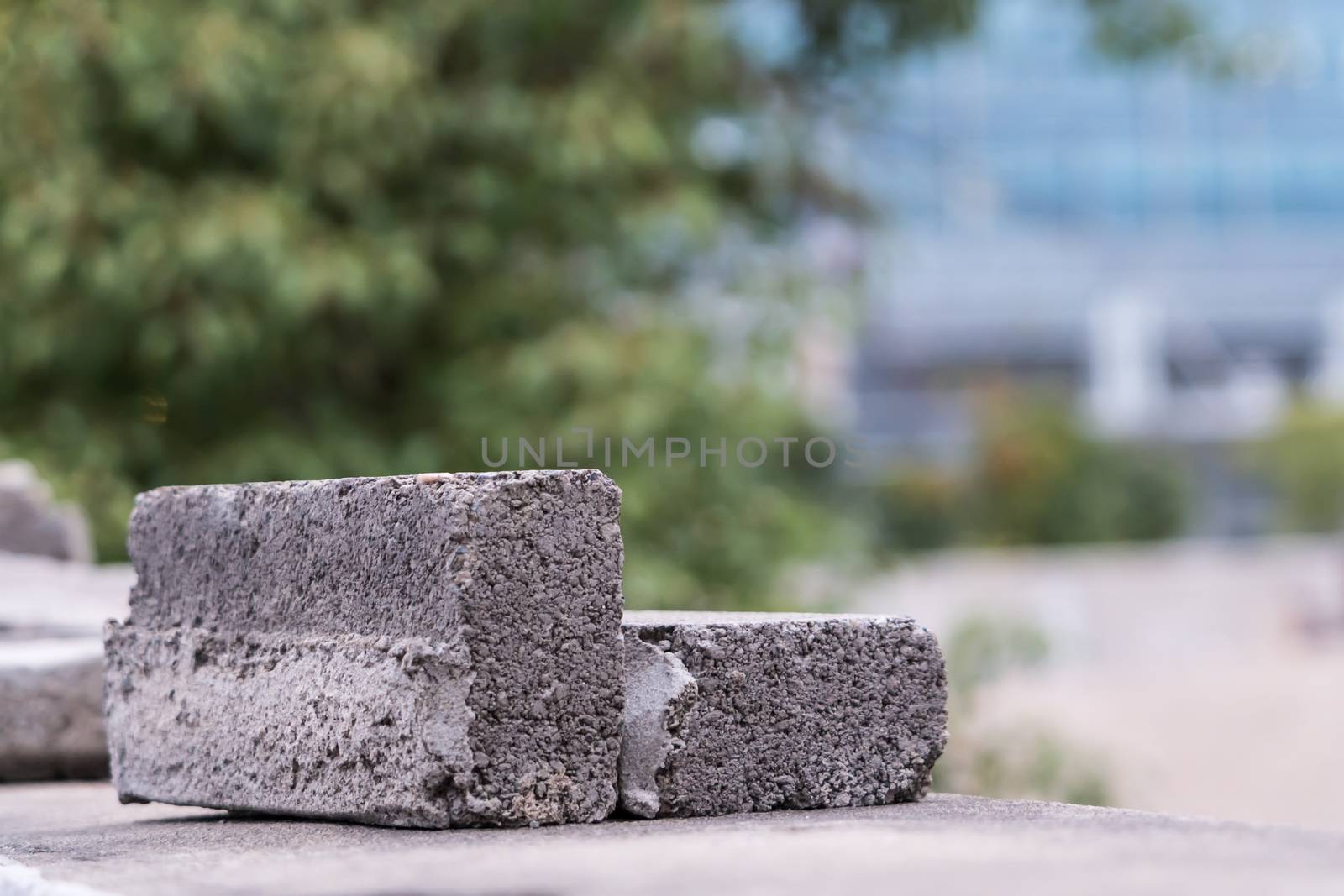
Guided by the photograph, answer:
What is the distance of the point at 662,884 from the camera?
256cm

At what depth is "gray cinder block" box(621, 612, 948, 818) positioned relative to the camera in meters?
3.42

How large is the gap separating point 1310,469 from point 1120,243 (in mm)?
17876

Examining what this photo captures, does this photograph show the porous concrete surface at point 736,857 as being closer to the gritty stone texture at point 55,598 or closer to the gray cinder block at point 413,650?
the gray cinder block at point 413,650

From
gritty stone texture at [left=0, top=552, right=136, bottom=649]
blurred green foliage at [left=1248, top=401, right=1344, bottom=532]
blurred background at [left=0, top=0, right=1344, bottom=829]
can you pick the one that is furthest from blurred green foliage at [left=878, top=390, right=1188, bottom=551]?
gritty stone texture at [left=0, top=552, right=136, bottom=649]

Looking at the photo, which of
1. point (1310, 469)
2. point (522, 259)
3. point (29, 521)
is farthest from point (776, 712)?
point (1310, 469)

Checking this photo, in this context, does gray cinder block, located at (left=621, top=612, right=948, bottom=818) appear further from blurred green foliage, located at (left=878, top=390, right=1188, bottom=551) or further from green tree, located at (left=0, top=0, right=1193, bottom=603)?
blurred green foliage, located at (left=878, top=390, right=1188, bottom=551)

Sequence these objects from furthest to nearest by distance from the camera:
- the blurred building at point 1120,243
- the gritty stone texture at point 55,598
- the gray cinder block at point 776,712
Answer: the blurred building at point 1120,243
the gritty stone texture at point 55,598
the gray cinder block at point 776,712

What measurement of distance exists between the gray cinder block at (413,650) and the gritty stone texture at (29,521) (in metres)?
3.63

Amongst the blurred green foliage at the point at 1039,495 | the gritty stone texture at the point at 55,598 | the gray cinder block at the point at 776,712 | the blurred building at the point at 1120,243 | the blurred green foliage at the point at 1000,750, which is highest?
the blurred building at the point at 1120,243

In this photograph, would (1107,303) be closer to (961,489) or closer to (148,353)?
(961,489)

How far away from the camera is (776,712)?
351cm

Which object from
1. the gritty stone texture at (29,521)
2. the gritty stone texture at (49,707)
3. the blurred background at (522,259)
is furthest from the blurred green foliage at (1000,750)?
the gritty stone texture at (49,707)

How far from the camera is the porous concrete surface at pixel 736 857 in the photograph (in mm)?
2527

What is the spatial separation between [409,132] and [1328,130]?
4669 cm
